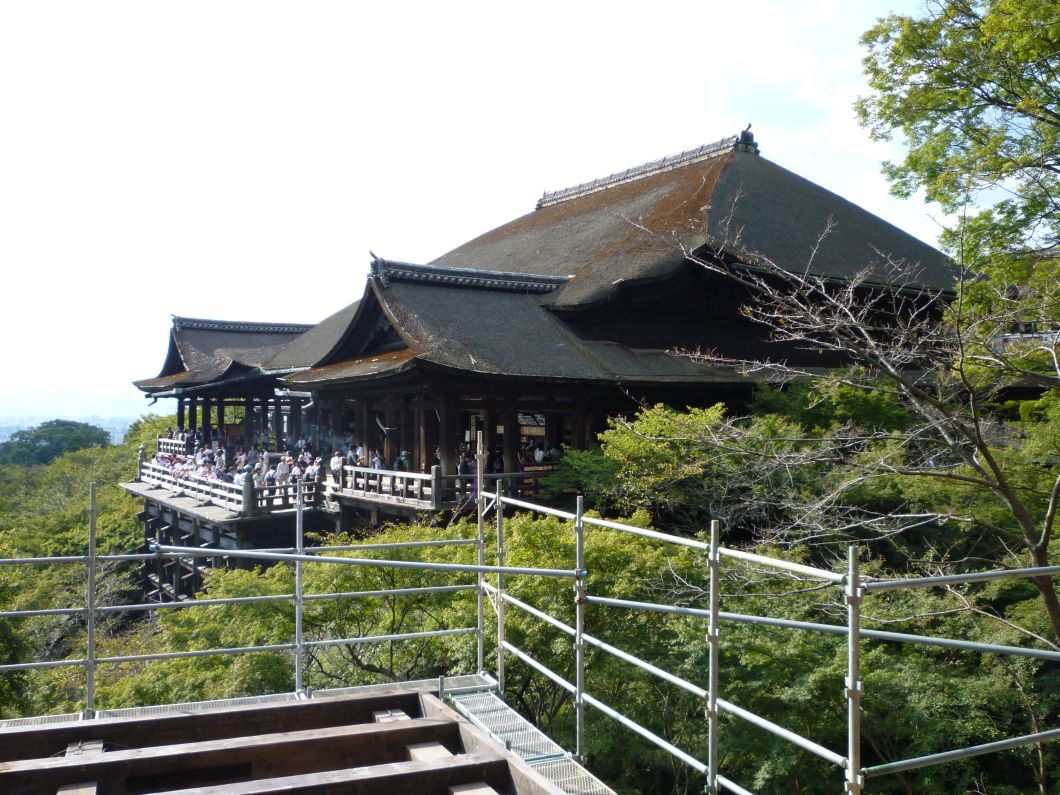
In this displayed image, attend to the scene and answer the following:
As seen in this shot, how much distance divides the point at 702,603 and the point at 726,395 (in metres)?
12.3

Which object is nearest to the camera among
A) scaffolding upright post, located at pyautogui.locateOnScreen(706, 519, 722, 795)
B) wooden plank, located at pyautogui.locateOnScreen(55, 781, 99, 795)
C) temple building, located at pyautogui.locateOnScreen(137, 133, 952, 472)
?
scaffolding upright post, located at pyautogui.locateOnScreen(706, 519, 722, 795)

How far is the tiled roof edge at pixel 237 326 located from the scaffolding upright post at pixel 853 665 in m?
37.5

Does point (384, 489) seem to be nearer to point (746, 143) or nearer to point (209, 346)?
point (746, 143)

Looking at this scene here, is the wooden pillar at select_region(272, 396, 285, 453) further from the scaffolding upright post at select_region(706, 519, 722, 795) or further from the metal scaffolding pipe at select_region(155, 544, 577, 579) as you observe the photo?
the scaffolding upright post at select_region(706, 519, 722, 795)

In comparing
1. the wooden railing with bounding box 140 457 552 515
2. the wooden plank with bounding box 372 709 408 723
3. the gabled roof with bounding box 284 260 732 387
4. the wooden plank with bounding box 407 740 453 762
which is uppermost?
the gabled roof with bounding box 284 260 732 387

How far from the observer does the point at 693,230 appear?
22047 mm

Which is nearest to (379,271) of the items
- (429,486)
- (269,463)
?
(429,486)

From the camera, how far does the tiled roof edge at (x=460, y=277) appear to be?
65.3 feet

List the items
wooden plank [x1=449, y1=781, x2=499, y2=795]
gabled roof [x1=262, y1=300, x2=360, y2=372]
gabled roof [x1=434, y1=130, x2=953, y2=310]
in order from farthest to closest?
gabled roof [x1=262, y1=300, x2=360, y2=372]
gabled roof [x1=434, y1=130, x2=953, y2=310]
wooden plank [x1=449, y1=781, x2=499, y2=795]

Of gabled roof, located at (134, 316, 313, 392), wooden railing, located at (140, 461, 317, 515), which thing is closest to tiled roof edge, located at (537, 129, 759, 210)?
gabled roof, located at (134, 316, 313, 392)

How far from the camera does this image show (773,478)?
14977 millimetres

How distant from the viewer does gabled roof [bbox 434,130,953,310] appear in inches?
862

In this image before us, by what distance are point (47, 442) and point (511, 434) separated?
288 ft

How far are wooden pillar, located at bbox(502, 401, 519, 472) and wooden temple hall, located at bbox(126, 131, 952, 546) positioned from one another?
4cm
